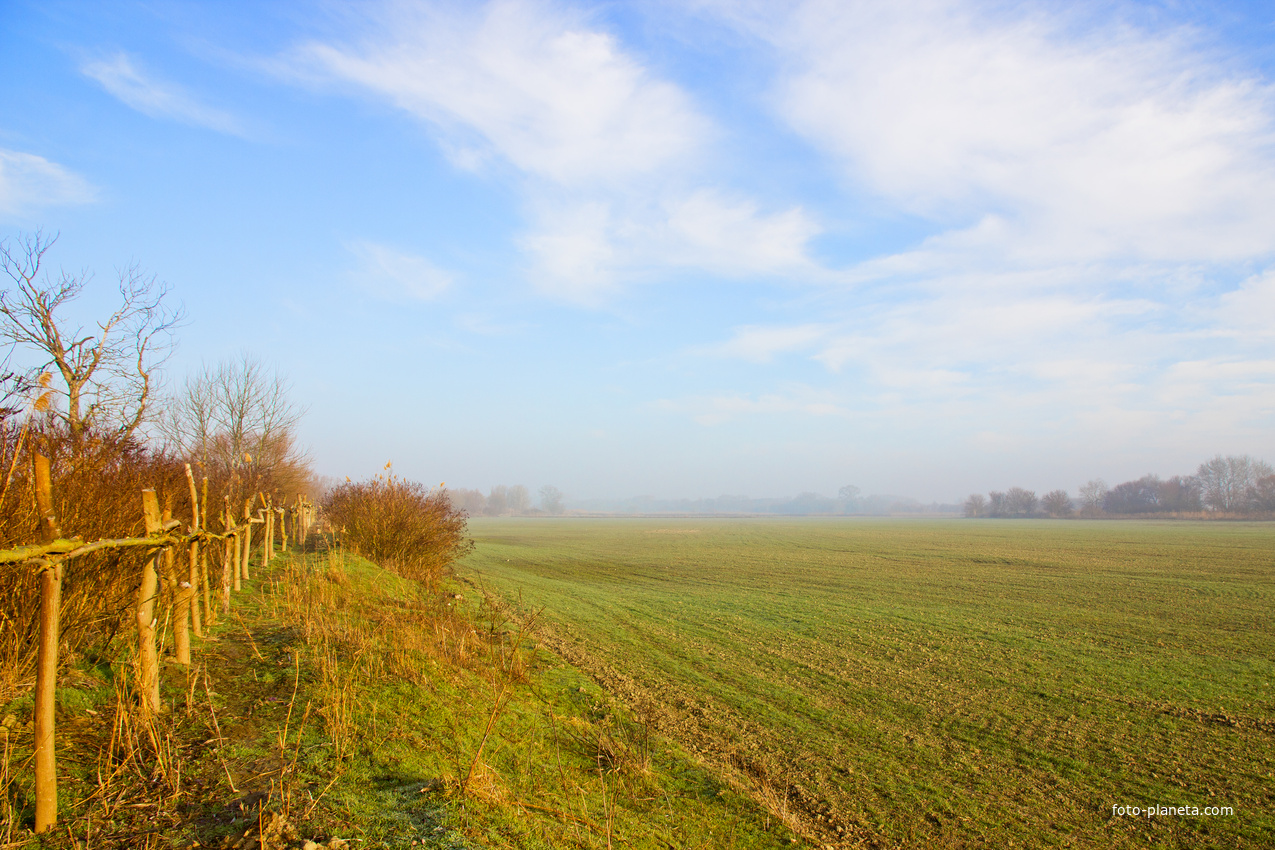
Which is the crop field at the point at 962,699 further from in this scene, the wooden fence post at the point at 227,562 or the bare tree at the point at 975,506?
the bare tree at the point at 975,506

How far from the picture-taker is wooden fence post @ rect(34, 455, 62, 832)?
126 inches

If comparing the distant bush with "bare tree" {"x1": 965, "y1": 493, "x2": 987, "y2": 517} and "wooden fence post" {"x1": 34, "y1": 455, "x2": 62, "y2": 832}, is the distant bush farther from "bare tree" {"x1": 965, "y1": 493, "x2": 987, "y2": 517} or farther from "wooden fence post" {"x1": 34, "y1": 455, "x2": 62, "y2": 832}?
"bare tree" {"x1": 965, "y1": 493, "x2": 987, "y2": 517}

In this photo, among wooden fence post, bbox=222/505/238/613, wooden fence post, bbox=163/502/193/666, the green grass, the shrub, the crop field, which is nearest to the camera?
the green grass

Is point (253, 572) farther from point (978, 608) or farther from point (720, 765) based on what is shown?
point (978, 608)

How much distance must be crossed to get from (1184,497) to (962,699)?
5924 inches

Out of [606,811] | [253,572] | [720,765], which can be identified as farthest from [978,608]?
[253,572]

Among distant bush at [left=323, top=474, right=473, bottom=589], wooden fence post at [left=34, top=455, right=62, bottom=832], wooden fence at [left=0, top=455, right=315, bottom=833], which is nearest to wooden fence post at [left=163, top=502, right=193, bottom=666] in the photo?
wooden fence at [left=0, top=455, right=315, bottom=833]

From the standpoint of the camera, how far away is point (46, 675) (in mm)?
3271

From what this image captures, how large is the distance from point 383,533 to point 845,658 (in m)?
12.0

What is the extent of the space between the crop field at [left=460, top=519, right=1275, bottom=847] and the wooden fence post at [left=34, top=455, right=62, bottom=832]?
4894mm

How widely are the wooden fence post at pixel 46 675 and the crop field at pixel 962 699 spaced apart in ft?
16.1

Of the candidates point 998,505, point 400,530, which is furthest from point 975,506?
point 400,530

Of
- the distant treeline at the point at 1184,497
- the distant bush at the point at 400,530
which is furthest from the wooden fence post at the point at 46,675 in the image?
the distant treeline at the point at 1184,497

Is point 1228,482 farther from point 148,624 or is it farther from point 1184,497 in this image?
point 148,624
